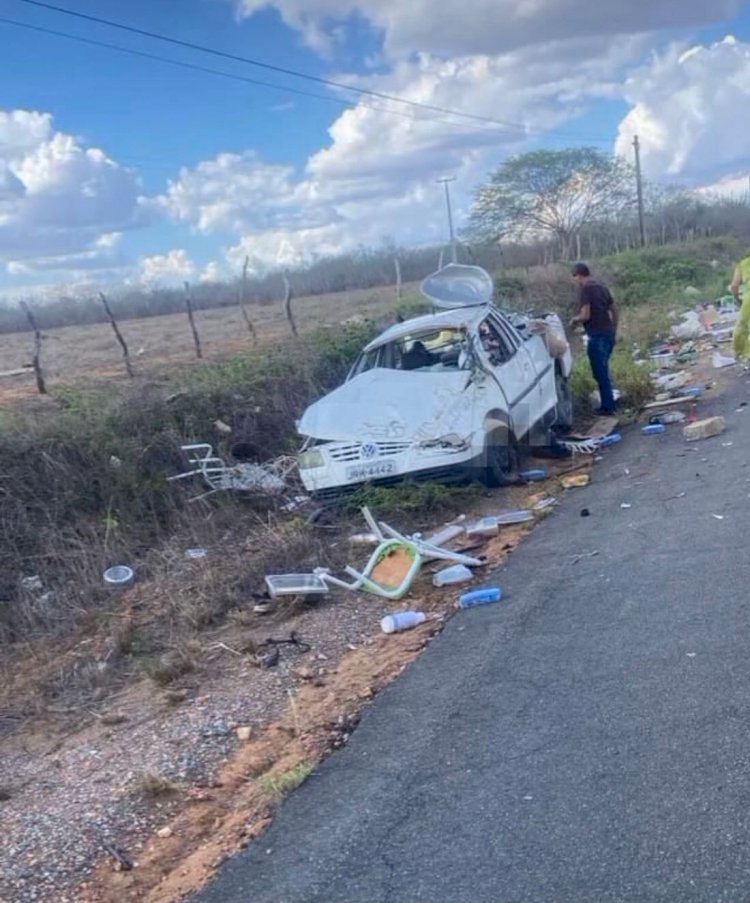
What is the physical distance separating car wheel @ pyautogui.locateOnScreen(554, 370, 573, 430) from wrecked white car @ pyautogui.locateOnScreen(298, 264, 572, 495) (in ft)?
1.82

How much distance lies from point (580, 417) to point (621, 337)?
7.38m

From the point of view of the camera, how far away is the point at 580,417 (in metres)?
13.0

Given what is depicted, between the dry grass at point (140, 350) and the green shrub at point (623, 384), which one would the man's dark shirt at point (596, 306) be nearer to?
the green shrub at point (623, 384)

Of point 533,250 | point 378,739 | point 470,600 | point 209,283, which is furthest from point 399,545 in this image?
point 209,283

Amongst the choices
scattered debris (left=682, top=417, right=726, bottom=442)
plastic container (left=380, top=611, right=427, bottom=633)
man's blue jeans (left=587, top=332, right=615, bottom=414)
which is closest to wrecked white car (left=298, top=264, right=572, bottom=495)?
man's blue jeans (left=587, top=332, right=615, bottom=414)

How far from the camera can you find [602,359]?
40.3 ft

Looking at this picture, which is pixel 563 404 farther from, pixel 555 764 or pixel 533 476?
pixel 555 764

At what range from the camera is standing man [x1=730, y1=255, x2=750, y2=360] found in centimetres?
1171

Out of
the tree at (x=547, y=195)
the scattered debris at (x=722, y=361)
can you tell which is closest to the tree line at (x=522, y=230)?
the tree at (x=547, y=195)

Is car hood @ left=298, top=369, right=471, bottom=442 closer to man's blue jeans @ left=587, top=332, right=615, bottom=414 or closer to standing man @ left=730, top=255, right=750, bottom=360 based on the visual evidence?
man's blue jeans @ left=587, top=332, right=615, bottom=414

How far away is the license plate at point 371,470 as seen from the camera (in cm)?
905

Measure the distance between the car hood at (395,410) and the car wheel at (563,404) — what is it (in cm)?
261

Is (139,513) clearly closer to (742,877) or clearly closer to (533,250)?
(742,877)

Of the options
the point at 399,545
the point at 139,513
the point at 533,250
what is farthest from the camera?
the point at 533,250
